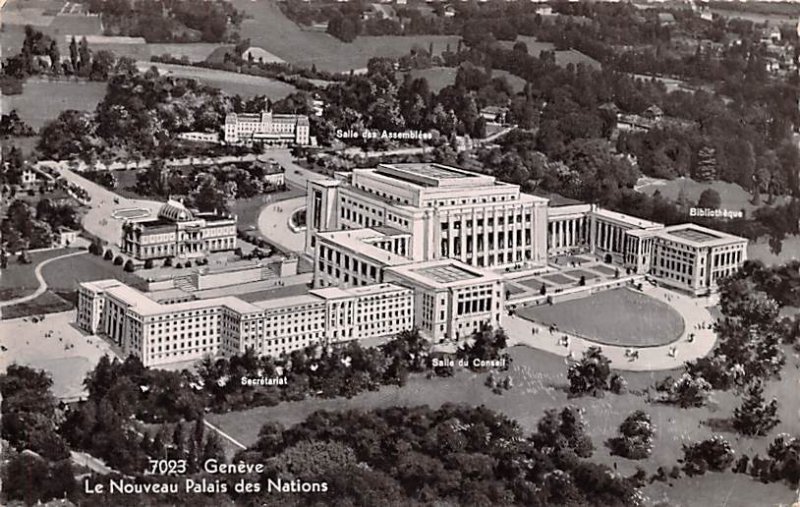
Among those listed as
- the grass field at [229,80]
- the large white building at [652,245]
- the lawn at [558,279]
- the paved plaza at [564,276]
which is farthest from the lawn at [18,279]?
the large white building at [652,245]

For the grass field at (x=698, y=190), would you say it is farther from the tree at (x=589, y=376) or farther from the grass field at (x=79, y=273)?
the grass field at (x=79, y=273)

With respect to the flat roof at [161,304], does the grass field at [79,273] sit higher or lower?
higher

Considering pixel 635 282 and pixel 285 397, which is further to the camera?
pixel 635 282

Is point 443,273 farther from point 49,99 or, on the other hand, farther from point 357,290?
point 49,99

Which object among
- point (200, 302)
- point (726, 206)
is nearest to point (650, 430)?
point (726, 206)

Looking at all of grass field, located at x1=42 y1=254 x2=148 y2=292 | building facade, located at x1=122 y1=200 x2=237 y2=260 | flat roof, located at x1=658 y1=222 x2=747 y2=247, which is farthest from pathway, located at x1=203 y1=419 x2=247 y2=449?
flat roof, located at x1=658 y1=222 x2=747 y2=247

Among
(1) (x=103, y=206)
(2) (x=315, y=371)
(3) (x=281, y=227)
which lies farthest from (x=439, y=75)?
(1) (x=103, y=206)

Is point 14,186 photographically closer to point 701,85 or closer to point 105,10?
point 105,10
